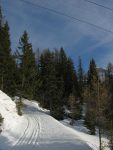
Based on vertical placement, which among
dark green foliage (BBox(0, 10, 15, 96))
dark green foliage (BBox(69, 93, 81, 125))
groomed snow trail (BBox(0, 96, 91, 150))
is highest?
dark green foliage (BBox(0, 10, 15, 96))

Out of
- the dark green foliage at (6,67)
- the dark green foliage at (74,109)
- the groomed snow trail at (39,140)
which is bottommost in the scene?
the groomed snow trail at (39,140)

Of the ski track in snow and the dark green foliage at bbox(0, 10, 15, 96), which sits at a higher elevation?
the dark green foliage at bbox(0, 10, 15, 96)

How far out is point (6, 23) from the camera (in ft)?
189

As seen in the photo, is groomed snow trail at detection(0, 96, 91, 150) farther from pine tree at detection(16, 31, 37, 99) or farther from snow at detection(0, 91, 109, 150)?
pine tree at detection(16, 31, 37, 99)

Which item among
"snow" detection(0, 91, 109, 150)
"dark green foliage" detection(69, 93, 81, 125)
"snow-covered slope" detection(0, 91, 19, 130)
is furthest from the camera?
"dark green foliage" detection(69, 93, 81, 125)

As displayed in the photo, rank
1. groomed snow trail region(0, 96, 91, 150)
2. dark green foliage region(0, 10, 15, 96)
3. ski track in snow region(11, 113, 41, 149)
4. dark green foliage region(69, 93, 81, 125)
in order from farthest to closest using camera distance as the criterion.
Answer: dark green foliage region(69, 93, 81, 125), dark green foliage region(0, 10, 15, 96), ski track in snow region(11, 113, 41, 149), groomed snow trail region(0, 96, 91, 150)

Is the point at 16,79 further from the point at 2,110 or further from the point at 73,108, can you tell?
the point at 2,110

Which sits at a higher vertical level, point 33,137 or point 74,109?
point 74,109

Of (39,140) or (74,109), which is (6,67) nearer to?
(74,109)

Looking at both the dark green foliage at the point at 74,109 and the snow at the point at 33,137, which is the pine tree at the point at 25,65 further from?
the snow at the point at 33,137

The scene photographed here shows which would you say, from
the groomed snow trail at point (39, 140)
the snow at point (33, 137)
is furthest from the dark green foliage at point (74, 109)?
the groomed snow trail at point (39, 140)

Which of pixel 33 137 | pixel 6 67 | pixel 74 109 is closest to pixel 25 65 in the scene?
pixel 6 67

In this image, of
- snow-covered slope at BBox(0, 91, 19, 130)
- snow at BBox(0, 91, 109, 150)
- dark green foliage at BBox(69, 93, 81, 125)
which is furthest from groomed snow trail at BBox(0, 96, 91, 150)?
dark green foliage at BBox(69, 93, 81, 125)

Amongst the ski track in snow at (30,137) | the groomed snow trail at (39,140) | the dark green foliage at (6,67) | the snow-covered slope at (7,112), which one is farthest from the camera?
the dark green foliage at (6,67)
